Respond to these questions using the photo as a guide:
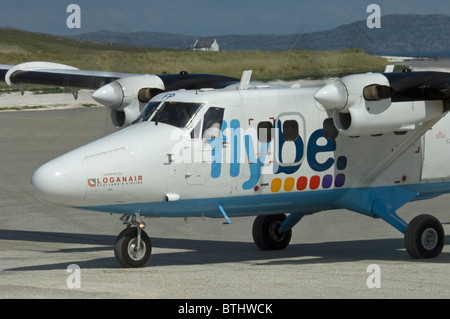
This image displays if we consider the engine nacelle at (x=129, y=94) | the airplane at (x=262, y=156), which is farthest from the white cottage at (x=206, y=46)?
the engine nacelle at (x=129, y=94)

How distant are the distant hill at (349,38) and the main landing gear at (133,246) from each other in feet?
9.84

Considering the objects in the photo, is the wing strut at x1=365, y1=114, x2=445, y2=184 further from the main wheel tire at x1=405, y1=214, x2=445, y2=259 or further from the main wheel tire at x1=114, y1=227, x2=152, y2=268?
the main wheel tire at x1=114, y1=227, x2=152, y2=268

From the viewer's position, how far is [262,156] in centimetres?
1535

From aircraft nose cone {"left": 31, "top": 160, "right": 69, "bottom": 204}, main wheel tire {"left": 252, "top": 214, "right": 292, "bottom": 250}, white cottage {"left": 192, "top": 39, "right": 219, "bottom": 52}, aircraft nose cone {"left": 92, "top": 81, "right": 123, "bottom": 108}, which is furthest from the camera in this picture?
main wheel tire {"left": 252, "top": 214, "right": 292, "bottom": 250}

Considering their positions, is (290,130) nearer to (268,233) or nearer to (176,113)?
(176,113)

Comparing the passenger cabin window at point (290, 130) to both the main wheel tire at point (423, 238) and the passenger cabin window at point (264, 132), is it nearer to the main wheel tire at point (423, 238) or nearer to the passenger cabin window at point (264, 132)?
the passenger cabin window at point (264, 132)

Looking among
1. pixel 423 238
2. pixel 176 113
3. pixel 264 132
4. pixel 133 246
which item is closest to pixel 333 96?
pixel 264 132

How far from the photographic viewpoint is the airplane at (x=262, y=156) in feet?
46.3

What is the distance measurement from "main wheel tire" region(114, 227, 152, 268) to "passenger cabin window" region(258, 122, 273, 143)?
254 cm

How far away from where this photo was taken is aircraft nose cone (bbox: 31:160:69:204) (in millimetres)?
13484

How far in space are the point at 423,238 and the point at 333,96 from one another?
326cm

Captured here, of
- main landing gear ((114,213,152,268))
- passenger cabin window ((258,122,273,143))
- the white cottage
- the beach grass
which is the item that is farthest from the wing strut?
main landing gear ((114,213,152,268))

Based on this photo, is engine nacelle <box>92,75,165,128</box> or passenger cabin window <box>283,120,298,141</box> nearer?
passenger cabin window <box>283,120,298,141</box>

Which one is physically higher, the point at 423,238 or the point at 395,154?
the point at 395,154
